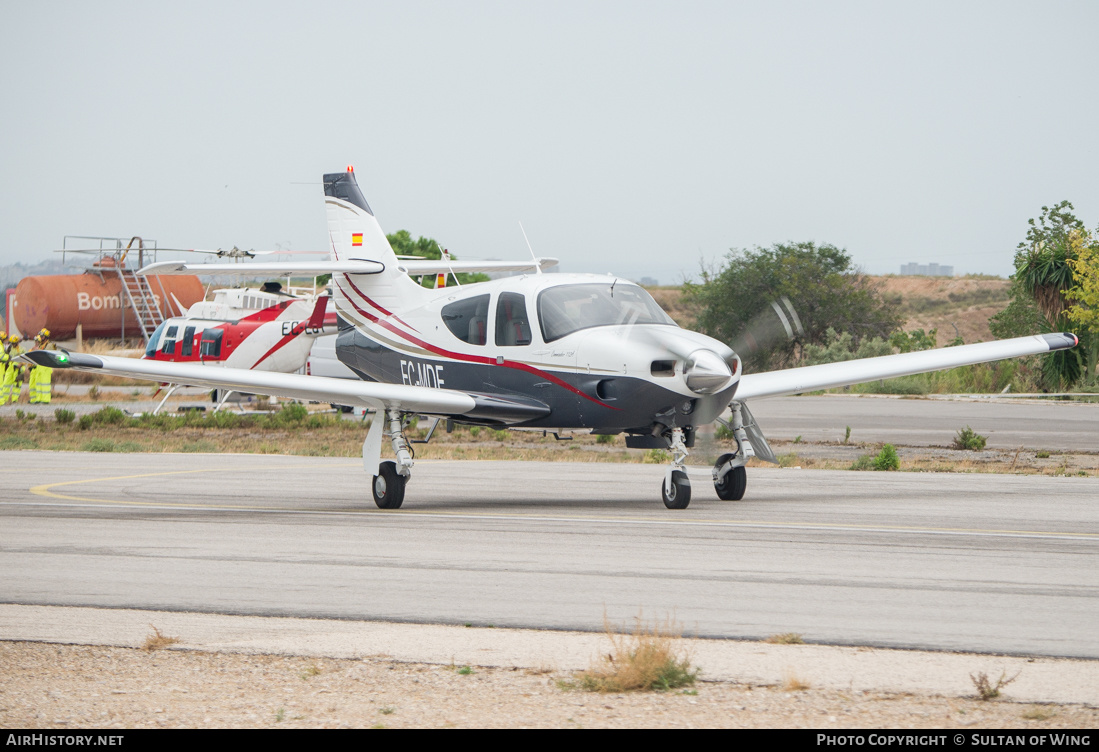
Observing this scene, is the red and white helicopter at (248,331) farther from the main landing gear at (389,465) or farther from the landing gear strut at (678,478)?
the landing gear strut at (678,478)

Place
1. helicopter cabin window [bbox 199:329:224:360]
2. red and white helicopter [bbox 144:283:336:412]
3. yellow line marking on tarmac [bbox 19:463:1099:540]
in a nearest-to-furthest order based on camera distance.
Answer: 1. yellow line marking on tarmac [bbox 19:463:1099:540]
2. red and white helicopter [bbox 144:283:336:412]
3. helicopter cabin window [bbox 199:329:224:360]

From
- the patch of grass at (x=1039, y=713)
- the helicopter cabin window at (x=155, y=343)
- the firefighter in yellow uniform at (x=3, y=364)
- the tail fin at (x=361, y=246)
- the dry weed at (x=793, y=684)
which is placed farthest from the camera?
the helicopter cabin window at (x=155, y=343)

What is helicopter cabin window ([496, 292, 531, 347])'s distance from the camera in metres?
14.4

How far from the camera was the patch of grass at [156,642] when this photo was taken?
22.8ft

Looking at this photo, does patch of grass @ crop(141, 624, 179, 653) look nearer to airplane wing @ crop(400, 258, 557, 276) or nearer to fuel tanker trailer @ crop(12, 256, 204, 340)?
airplane wing @ crop(400, 258, 557, 276)

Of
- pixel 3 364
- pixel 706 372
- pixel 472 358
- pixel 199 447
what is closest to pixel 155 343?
pixel 3 364

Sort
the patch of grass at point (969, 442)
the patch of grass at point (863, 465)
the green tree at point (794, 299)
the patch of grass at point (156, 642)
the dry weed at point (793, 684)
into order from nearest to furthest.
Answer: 1. the dry weed at point (793, 684)
2. the patch of grass at point (156, 642)
3. the patch of grass at point (863, 465)
4. the patch of grass at point (969, 442)
5. the green tree at point (794, 299)

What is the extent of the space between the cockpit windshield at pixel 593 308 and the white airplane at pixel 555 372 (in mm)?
15

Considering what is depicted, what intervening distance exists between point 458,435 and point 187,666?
23.1 meters

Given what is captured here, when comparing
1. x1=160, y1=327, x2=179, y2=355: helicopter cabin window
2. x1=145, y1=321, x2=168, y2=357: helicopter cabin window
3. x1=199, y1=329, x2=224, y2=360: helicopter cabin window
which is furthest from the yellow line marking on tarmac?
x1=145, y1=321, x2=168, y2=357: helicopter cabin window

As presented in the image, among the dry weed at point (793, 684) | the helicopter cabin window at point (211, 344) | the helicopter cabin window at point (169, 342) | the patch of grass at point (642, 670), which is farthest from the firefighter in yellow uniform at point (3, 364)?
the dry weed at point (793, 684)

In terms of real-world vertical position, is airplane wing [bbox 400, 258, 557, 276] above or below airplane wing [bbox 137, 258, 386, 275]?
above

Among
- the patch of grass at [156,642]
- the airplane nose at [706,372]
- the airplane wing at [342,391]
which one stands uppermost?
the airplane nose at [706,372]

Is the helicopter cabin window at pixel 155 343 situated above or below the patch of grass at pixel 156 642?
above
